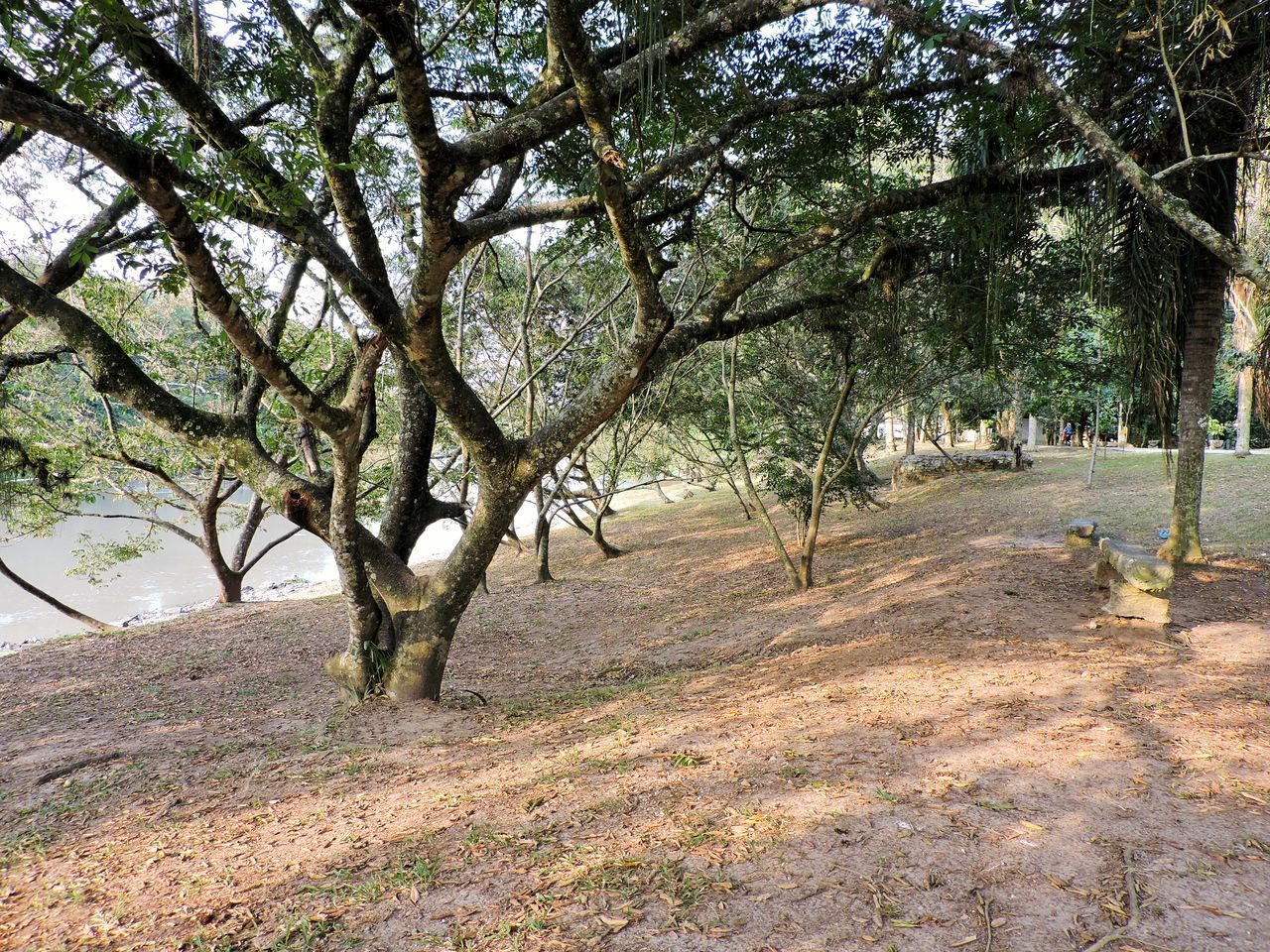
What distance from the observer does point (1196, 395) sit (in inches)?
233

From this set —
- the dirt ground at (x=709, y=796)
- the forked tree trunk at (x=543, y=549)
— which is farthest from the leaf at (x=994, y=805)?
the forked tree trunk at (x=543, y=549)

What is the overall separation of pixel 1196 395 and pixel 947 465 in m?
10.8

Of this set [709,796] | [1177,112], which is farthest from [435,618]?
[1177,112]

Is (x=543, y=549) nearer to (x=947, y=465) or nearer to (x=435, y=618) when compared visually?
(x=435, y=618)

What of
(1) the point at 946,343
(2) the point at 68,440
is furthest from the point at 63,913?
(2) the point at 68,440

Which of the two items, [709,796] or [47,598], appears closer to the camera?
[709,796]

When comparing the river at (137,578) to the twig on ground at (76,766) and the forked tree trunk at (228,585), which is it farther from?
the twig on ground at (76,766)

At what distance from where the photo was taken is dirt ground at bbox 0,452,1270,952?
6.65 ft

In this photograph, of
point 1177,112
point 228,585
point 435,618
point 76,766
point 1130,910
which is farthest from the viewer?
point 228,585

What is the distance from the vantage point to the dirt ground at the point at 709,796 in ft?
6.65

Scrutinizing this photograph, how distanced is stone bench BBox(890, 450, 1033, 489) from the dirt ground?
1032 cm

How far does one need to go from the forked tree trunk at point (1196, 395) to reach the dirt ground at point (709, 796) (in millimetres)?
519

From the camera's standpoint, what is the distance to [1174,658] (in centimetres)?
414

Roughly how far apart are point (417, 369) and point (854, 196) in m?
5.19
